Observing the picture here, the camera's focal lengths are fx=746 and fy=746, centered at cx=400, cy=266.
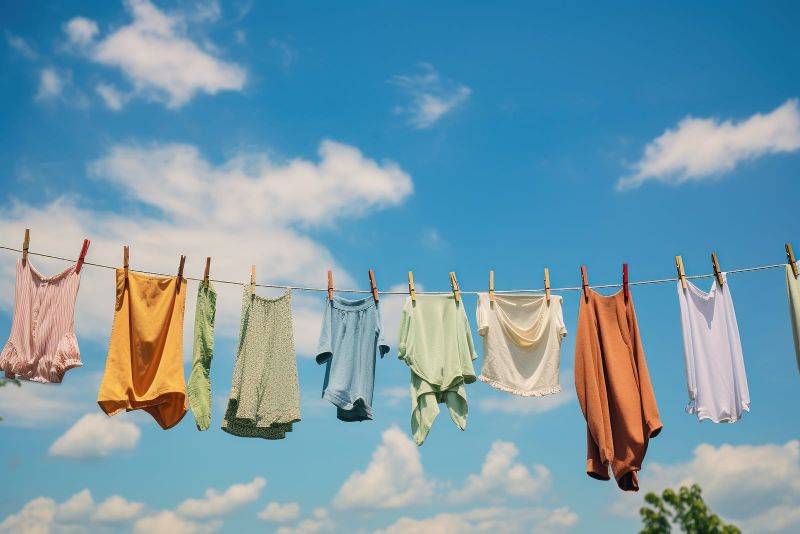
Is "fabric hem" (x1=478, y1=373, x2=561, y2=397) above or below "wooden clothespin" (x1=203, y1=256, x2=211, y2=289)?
below

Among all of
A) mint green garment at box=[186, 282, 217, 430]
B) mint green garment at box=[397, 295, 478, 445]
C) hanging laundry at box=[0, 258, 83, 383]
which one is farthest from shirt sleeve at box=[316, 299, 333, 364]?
hanging laundry at box=[0, 258, 83, 383]

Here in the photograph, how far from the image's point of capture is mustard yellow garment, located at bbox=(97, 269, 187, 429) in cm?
792

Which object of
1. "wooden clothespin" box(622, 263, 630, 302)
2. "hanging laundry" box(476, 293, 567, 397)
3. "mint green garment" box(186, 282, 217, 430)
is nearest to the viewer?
"mint green garment" box(186, 282, 217, 430)

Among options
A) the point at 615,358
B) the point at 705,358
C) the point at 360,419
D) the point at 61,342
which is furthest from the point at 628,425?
the point at 61,342

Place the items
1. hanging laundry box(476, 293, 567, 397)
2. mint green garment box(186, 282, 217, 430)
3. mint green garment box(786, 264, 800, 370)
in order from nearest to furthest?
1. mint green garment box(186, 282, 217, 430)
2. mint green garment box(786, 264, 800, 370)
3. hanging laundry box(476, 293, 567, 397)

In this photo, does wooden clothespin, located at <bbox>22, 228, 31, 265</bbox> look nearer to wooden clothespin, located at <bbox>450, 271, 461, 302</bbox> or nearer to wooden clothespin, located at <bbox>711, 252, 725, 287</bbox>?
wooden clothespin, located at <bbox>450, 271, 461, 302</bbox>

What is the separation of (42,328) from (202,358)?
5.80 ft

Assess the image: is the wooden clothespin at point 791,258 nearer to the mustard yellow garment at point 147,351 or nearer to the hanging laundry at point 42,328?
the mustard yellow garment at point 147,351

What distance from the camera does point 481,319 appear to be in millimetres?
8648

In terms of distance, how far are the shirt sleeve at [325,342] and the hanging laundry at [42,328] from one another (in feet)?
8.40

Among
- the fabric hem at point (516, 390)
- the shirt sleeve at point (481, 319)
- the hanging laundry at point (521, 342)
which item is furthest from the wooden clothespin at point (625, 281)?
the shirt sleeve at point (481, 319)

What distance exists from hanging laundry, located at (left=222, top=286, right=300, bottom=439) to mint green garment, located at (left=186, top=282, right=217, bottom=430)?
10.8 inches

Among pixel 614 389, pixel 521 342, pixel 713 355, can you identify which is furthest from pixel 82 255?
pixel 713 355

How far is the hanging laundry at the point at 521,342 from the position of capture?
8609mm
